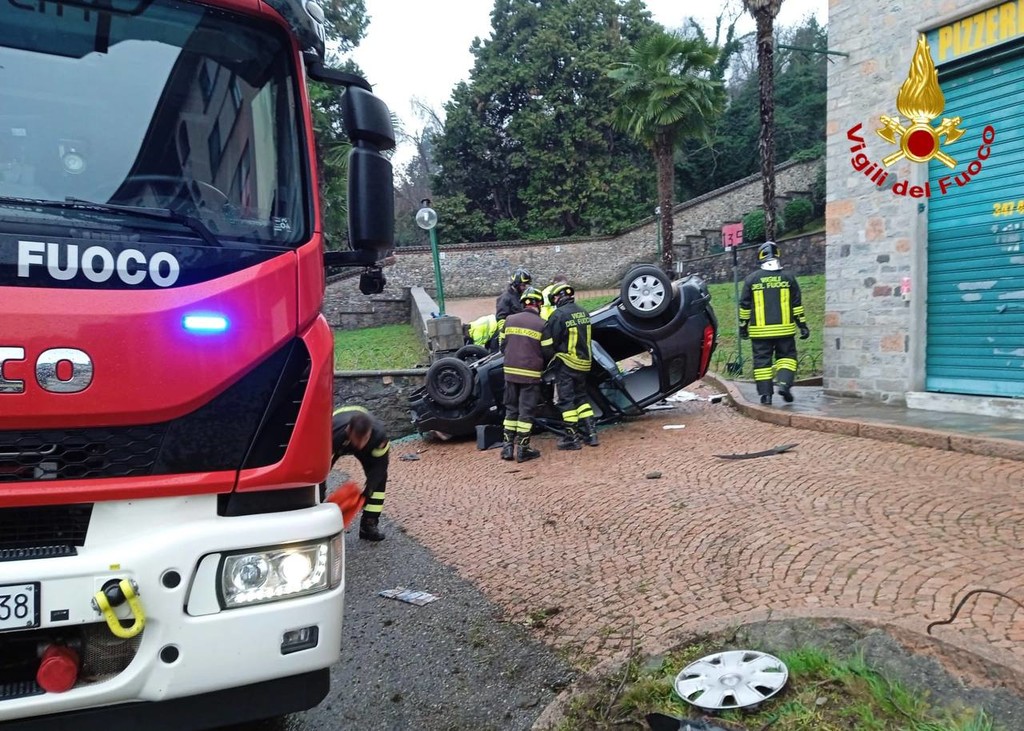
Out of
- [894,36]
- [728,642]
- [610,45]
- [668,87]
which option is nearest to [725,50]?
[610,45]

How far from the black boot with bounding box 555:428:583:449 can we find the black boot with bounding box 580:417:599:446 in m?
0.12

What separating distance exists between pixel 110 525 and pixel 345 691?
171cm

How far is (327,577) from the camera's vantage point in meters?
2.44

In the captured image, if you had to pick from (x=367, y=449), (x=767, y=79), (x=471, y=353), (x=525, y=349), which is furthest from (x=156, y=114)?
(x=767, y=79)

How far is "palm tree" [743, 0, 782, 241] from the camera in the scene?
15133mm

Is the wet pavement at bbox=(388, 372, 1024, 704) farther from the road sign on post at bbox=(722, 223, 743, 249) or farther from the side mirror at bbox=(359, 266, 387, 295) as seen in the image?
the road sign on post at bbox=(722, 223, 743, 249)

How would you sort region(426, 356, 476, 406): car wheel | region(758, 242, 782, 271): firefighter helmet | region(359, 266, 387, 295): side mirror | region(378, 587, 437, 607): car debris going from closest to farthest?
region(359, 266, 387, 295): side mirror < region(378, 587, 437, 607): car debris < region(426, 356, 476, 406): car wheel < region(758, 242, 782, 271): firefighter helmet

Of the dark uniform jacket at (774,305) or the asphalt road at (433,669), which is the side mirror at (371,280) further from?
the dark uniform jacket at (774,305)

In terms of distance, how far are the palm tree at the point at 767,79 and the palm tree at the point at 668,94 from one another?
20.1ft

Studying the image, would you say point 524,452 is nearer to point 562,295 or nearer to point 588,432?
point 588,432

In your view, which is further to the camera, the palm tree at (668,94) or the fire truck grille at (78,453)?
the palm tree at (668,94)

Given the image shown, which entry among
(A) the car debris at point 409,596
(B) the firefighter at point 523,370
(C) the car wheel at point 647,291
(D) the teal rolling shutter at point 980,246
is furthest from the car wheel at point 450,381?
(D) the teal rolling shutter at point 980,246

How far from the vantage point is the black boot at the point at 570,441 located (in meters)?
A: 8.21

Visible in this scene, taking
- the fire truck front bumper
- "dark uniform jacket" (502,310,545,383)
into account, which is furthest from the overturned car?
the fire truck front bumper
